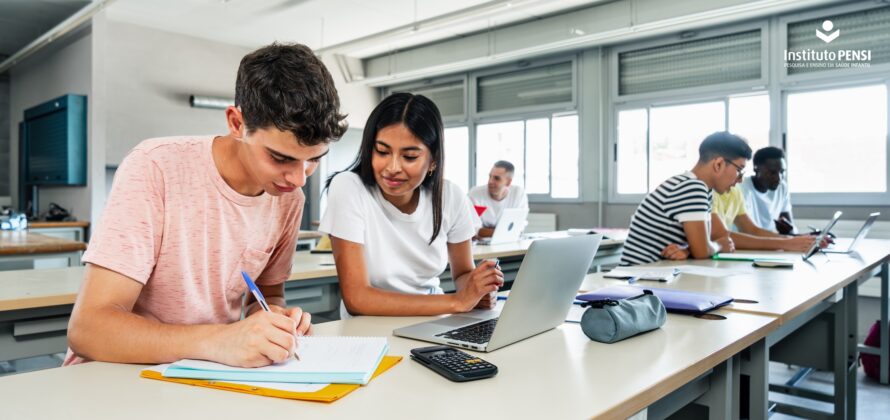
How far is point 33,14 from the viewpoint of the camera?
5711mm

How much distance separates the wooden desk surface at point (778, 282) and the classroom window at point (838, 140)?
7.86 feet

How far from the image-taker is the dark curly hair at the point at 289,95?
3.29 feet

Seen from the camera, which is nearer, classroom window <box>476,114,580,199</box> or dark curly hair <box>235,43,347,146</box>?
dark curly hair <box>235,43,347,146</box>

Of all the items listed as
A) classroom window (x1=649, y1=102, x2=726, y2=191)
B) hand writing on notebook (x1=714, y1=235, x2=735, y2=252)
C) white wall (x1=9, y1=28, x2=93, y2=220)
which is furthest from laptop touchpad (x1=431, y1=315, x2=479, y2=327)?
white wall (x1=9, y1=28, x2=93, y2=220)

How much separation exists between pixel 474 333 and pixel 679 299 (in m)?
0.68

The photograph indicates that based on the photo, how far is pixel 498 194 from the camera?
534 centimetres

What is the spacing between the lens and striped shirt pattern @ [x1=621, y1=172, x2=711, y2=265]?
2.81m

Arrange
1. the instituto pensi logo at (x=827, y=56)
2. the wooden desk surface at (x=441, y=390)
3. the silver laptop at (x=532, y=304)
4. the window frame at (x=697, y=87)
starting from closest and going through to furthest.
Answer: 1. the wooden desk surface at (x=441, y=390)
2. the silver laptop at (x=532, y=304)
3. the instituto pensi logo at (x=827, y=56)
4. the window frame at (x=697, y=87)

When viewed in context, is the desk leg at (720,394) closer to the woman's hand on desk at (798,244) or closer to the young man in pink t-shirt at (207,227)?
the young man in pink t-shirt at (207,227)

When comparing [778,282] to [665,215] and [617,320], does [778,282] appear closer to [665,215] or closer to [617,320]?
[665,215]

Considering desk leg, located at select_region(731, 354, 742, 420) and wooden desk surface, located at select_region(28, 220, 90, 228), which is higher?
wooden desk surface, located at select_region(28, 220, 90, 228)

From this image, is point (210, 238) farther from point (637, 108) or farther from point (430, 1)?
point (637, 108)

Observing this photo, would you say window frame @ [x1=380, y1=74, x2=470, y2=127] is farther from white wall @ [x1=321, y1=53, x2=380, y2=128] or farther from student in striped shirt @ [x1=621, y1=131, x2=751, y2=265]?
student in striped shirt @ [x1=621, y1=131, x2=751, y2=265]

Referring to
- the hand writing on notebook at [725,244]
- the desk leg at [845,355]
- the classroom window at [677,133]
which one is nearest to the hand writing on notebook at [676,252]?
the hand writing on notebook at [725,244]
